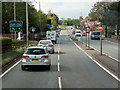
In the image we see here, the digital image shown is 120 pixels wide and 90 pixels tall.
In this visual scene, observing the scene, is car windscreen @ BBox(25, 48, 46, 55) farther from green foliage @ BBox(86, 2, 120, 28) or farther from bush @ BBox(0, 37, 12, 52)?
green foliage @ BBox(86, 2, 120, 28)

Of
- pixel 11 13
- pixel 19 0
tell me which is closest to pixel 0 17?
pixel 11 13

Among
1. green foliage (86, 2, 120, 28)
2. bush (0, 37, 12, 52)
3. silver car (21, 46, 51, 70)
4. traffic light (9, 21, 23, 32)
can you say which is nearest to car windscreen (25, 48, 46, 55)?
silver car (21, 46, 51, 70)

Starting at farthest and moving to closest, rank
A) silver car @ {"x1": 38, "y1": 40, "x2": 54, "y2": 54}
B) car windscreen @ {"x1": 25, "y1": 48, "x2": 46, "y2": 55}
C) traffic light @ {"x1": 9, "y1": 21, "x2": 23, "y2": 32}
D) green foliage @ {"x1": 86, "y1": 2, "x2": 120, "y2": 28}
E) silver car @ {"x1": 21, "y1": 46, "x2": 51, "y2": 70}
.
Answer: green foliage @ {"x1": 86, "y1": 2, "x2": 120, "y2": 28} < traffic light @ {"x1": 9, "y1": 21, "x2": 23, "y2": 32} < silver car @ {"x1": 38, "y1": 40, "x2": 54, "y2": 54} < car windscreen @ {"x1": 25, "y1": 48, "x2": 46, "y2": 55} < silver car @ {"x1": 21, "y1": 46, "x2": 51, "y2": 70}

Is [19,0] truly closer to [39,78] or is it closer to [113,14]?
[113,14]

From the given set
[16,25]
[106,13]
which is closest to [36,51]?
[16,25]

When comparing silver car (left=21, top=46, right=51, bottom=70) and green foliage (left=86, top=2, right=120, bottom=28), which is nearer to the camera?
silver car (left=21, top=46, right=51, bottom=70)

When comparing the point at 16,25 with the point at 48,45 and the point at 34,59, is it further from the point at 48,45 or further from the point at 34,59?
the point at 34,59

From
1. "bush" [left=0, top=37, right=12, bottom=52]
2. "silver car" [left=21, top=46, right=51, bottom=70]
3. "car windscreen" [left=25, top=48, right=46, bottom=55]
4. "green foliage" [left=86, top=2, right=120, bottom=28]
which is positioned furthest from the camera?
"green foliage" [left=86, top=2, right=120, bottom=28]

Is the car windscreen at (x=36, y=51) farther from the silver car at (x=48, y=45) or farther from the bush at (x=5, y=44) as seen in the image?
the silver car at (x=48, y=45)

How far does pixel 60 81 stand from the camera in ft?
42.0

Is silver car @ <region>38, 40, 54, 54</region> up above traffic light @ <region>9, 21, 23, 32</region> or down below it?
below

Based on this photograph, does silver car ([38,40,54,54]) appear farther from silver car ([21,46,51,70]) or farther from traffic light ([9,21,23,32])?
silver car ([21,46,51,70])

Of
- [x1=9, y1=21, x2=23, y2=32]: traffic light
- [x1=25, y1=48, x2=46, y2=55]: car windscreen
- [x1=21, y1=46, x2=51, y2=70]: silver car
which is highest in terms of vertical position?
[x1=9, y1=21, x2=23, y2=32]: traffic light

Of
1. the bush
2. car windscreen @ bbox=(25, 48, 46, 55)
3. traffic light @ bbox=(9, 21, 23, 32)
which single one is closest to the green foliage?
traffic light @ bbox=(9, 21, 23, 32)
